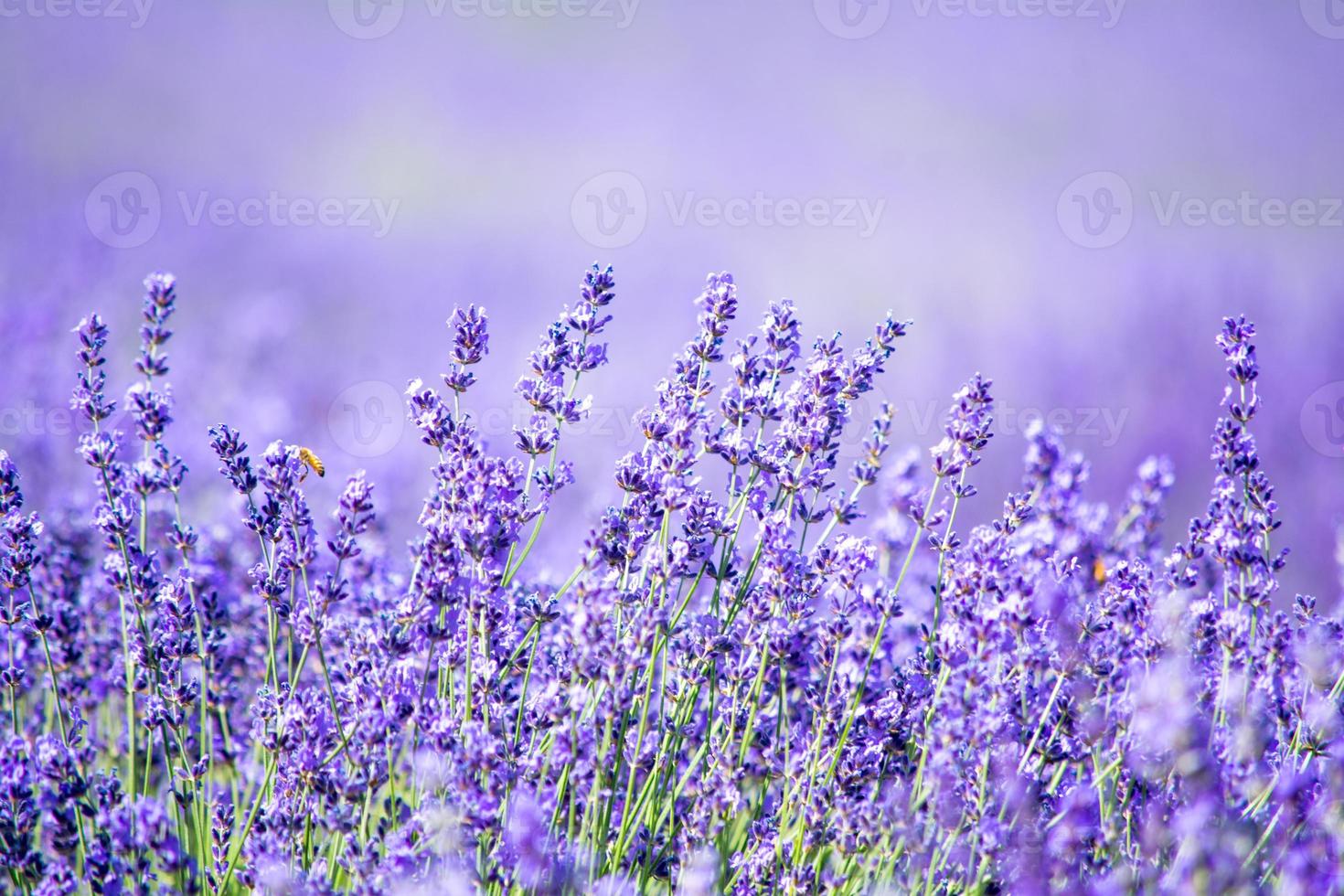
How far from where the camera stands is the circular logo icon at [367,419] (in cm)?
559

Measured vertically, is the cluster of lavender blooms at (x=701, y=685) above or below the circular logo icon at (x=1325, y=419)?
below

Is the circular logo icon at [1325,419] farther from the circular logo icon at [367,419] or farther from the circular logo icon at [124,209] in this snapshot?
the circular logo icon at [124,209]

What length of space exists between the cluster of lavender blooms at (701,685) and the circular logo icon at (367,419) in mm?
3910

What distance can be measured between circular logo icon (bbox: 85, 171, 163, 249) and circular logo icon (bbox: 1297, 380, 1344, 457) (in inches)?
313

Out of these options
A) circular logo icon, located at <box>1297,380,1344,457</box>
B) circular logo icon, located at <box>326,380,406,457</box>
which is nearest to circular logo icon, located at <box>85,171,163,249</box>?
circular logo icon, located at <box>326,380,406,457</box>

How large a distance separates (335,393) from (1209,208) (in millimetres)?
6517

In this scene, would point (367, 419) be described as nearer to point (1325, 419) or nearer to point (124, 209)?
point (124, 209)

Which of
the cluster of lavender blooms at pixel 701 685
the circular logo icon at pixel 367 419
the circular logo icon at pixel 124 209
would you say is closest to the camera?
the cluster of lavender blooms at pixel 701 685

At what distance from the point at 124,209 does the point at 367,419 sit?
3705mm

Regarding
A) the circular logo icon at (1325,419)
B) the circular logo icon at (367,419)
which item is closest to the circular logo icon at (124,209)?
the circular logo icon at (367,419)

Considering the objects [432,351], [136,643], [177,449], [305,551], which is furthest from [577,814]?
[432,351]

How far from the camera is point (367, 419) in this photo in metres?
6.06

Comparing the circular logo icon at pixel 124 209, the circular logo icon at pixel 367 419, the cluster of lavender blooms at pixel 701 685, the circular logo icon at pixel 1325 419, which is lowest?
the cluster of lavender blooms at pixel 701 685

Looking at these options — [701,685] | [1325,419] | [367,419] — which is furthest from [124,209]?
[1325,419]
